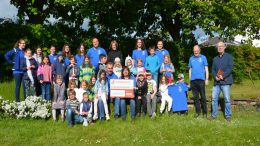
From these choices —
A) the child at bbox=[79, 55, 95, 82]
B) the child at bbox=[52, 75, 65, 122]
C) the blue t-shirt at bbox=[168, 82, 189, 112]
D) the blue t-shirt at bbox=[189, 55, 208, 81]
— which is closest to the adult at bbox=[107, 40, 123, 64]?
the child at bbox=[79, 55, 95, 82]

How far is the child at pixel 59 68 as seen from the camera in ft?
42.0

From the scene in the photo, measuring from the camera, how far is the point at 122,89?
11992 mm

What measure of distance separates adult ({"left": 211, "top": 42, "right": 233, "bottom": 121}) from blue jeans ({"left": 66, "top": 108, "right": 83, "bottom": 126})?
11.5ft

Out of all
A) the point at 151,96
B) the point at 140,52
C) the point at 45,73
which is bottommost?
the point at 151,96

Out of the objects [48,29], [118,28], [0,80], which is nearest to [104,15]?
[118,28]

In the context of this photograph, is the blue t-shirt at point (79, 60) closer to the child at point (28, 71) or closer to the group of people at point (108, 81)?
the group of people at point (108, 81)

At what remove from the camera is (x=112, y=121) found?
11.7 meters

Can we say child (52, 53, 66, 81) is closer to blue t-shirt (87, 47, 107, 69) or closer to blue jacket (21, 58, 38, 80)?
blue jacket (21, 58, 38, 80)

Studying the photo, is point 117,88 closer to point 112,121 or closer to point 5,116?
point 112,121

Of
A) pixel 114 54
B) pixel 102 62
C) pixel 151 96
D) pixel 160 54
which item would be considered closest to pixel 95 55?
pixel 102 62

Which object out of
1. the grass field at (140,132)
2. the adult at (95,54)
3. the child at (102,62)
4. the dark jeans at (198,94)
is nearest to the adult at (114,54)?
the adult at (95,54)

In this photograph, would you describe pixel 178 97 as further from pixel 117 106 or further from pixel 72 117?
pixel 72 117

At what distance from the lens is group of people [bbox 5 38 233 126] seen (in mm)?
11805

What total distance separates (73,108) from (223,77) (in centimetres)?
396
